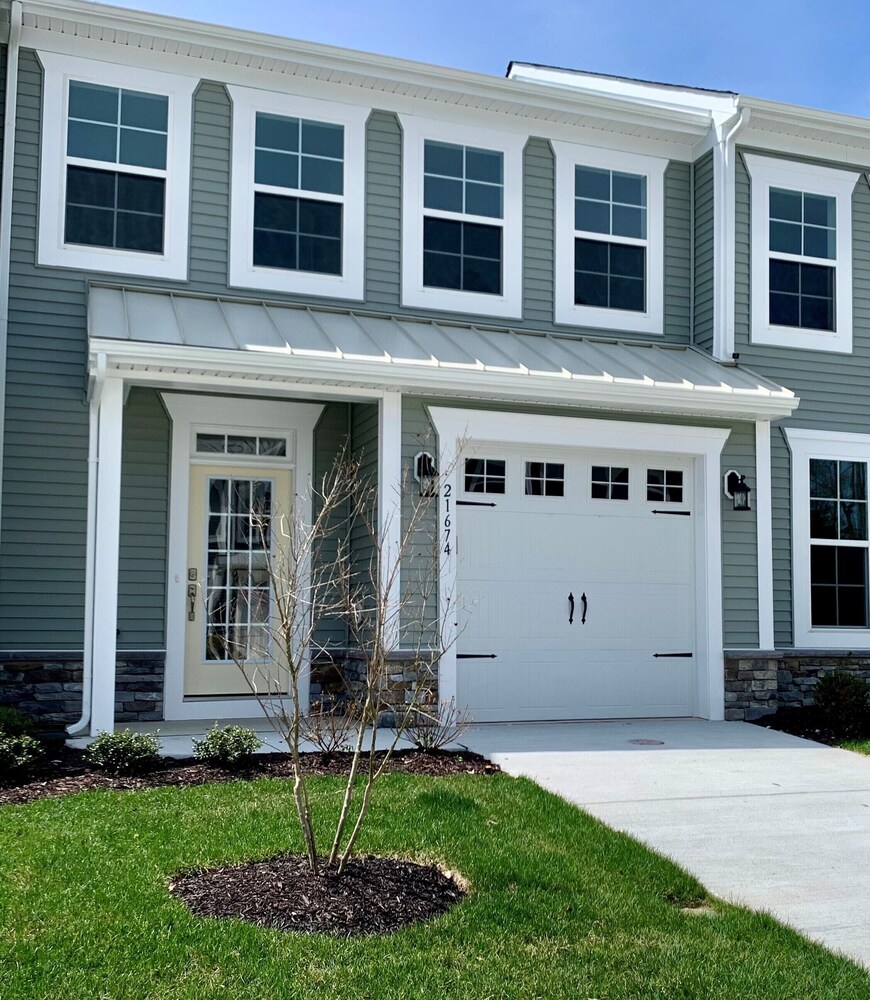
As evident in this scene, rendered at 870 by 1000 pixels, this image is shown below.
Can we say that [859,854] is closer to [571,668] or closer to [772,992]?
[772,992]

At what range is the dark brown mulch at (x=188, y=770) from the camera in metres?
6.33

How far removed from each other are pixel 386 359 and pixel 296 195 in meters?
2.23

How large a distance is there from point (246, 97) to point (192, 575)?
4.30m

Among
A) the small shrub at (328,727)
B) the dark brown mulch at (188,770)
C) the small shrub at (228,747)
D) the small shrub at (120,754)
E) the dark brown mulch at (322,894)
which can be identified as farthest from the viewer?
the small shrub at (228,747)

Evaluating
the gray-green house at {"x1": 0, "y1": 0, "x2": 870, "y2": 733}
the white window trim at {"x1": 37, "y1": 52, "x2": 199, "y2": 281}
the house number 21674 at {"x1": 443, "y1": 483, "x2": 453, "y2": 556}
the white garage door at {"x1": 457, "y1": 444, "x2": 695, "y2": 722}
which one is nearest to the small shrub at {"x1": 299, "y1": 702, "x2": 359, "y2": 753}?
the gray-green house at {"x1": 0, "y1": 0, "x2": 870, "y2": 733}

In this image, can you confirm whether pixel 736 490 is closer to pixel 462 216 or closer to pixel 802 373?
pixel 802 373

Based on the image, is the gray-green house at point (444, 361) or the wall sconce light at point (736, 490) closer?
the gray-green house at point (444, 361)

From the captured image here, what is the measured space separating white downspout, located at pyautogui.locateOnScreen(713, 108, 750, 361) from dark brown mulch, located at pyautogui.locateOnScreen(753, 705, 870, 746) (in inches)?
137

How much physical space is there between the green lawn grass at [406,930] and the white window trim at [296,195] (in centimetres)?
535

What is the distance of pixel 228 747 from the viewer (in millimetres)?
6906

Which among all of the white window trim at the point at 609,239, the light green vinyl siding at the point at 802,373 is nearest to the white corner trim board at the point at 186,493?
the white window trim at the point at 609,239

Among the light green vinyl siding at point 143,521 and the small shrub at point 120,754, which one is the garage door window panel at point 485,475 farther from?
the small shrub at point 120,754

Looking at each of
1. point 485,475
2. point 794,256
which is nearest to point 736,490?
point 485,475

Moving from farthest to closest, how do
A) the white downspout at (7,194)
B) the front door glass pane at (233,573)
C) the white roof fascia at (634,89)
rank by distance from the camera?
the white roof fascia at (634,89)
the front door glass pane at (233,573)
the white downspout at (7,194)
